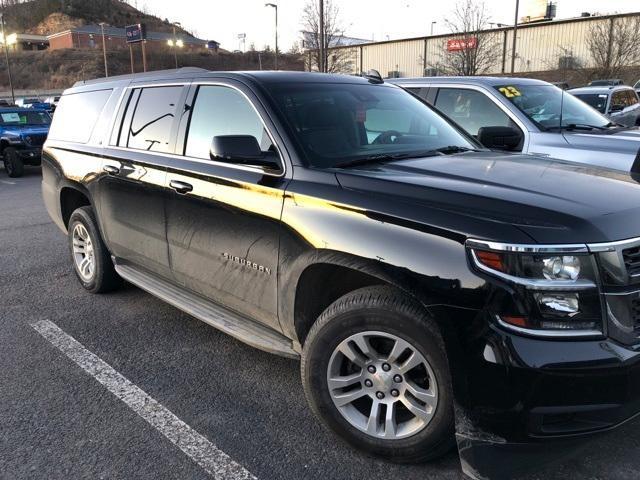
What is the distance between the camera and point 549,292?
→ 2133 millimetres

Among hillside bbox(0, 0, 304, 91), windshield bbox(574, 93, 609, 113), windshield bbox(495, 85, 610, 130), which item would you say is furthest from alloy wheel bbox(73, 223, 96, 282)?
hillside bbox(0, 0, 304, 91)

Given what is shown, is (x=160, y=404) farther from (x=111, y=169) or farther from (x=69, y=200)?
(x=69, y=200)

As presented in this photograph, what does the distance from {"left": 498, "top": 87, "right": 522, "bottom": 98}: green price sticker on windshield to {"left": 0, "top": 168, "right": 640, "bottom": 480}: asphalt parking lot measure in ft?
13.7

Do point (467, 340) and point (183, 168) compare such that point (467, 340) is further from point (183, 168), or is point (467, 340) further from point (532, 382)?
point (183, 168)

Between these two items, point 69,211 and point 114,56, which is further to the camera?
point 114,56

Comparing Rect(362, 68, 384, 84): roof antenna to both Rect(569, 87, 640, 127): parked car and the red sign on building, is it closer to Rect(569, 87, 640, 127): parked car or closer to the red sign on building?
Rect(569, 87, 640, 127): parked car

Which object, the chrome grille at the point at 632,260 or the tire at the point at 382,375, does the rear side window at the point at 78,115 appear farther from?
the chrome grille at the point at 632,260

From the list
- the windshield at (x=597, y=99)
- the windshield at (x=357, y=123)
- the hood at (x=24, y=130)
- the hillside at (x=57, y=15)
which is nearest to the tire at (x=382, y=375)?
the windshield at (x=357, y=123)

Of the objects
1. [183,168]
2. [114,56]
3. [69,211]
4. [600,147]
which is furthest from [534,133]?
[114,56]

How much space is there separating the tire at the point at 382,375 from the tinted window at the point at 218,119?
1.18 metres

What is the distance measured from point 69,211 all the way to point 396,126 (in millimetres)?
3480

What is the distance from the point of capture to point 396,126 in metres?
3.78

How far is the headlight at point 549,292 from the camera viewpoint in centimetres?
213

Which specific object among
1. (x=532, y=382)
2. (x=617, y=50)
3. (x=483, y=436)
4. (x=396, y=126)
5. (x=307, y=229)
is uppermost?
(x=617, y=50)
